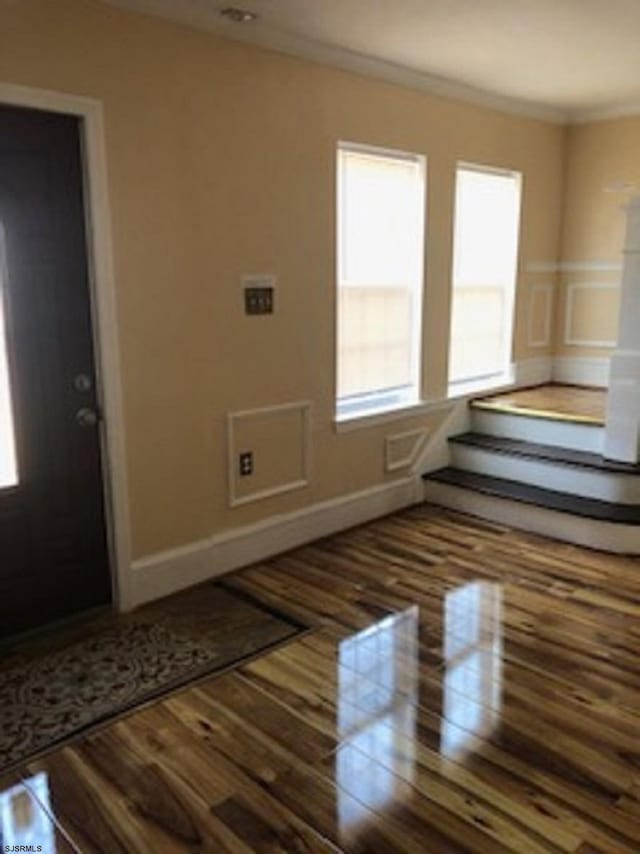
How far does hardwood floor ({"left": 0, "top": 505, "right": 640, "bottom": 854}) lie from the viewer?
6.47 ft

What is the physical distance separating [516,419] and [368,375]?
1196mm

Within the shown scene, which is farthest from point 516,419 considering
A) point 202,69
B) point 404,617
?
point 202,69

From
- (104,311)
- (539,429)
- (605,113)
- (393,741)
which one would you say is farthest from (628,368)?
(104,311)

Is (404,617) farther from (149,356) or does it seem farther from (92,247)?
(92,247)

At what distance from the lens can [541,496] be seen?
169 inches

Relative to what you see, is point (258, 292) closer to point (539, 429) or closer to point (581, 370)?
point (539, 429)

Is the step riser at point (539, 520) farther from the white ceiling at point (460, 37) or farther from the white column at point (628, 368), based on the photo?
the white ceiling at point (460, 37)

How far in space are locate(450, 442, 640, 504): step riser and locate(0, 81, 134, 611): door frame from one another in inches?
97.1

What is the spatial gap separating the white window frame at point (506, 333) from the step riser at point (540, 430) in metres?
0.22

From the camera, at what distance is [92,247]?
2918 millimetres

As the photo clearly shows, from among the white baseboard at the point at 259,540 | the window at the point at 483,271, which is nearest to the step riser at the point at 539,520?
the white baseboard at the point at 259,540

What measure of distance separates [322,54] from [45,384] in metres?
2.15

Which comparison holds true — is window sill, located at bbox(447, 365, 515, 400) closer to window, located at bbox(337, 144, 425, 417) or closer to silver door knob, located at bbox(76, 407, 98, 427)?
window, located at bbox(337, 144, 425, 417)

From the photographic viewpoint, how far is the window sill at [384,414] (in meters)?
4.14
